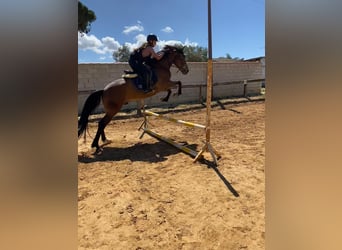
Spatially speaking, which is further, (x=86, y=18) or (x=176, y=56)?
(x=86, y=18)

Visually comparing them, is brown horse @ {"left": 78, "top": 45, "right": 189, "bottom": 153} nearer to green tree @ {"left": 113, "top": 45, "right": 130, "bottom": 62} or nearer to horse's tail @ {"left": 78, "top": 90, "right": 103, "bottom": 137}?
horse's tail @ {"left": 78, "top": 90, "right": 103, "bottom": 137}

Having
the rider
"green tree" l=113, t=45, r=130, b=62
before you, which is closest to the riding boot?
the rider

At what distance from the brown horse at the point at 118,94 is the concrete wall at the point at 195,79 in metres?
2.62

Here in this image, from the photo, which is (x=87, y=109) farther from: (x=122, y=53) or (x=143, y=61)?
(x=122, y=53)

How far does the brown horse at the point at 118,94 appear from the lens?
4.12 meters

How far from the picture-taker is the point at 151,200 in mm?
2266

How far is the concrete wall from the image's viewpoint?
7566 millimetres

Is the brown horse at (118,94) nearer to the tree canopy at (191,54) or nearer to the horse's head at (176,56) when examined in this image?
the horse's head at (176,56)

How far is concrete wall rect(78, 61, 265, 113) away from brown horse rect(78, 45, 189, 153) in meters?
2.62

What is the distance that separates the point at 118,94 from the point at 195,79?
547 centimetres

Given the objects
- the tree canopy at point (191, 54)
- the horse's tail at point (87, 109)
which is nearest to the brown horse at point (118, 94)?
the horse's tail at point (87, 109)

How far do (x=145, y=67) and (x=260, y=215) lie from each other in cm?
325

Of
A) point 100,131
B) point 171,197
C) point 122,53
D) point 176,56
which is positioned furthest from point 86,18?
point 122,53

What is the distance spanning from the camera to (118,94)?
4316 millimetres
